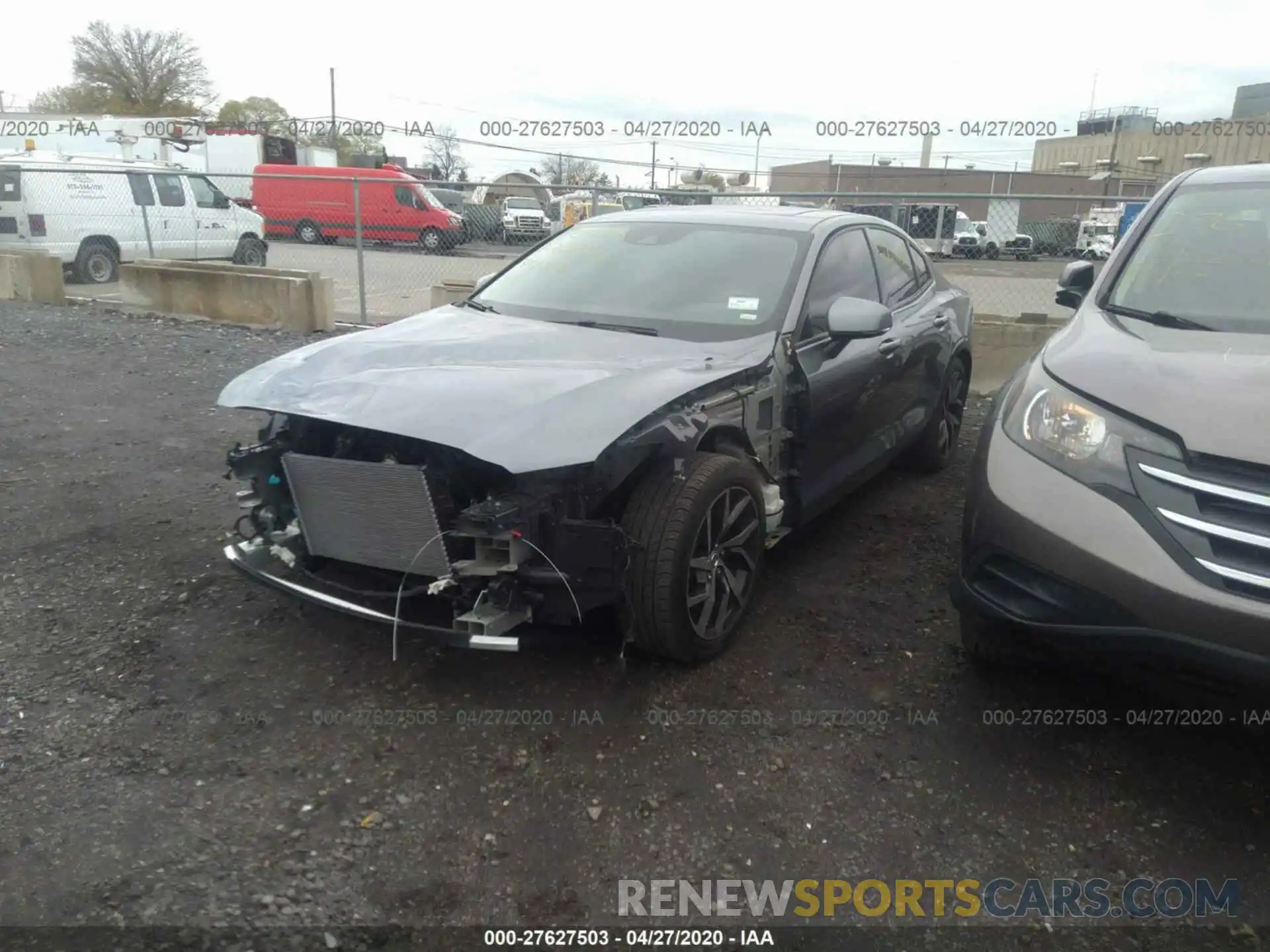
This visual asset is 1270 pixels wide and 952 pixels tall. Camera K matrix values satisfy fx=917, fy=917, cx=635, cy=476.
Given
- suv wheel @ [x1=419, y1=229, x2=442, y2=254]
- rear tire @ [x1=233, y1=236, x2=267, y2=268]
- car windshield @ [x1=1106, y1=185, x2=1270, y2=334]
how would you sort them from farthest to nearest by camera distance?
rear tire @ [x1=233, y1=236, x2=267, y2=268], suv wheel @ [x1=419, y1=229, x2=442, y2=254], car windshield @ [x1=1106, y1=185, x2=1270, y2=334]

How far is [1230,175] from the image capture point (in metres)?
3.64

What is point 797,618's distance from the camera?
12.0 feet

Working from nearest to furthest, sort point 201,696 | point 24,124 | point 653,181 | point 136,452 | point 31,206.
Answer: point 201,696 → point 136,452 → point 31,206 → point 24,124 → point 653,181

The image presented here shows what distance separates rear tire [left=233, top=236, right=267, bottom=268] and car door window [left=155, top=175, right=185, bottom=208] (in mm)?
1267

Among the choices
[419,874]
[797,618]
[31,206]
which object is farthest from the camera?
[31,206]

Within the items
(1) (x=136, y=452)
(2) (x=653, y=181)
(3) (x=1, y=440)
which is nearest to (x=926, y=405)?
(1) (x=136, y=452)

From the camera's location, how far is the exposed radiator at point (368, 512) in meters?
2.75

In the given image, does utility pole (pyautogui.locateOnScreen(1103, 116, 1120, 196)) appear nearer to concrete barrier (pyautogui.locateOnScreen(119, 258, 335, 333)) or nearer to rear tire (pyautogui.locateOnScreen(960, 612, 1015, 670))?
concrete barrier (pyautogui.locateOnScreen(119, 258, 335, 333))

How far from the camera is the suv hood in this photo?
7.59ft

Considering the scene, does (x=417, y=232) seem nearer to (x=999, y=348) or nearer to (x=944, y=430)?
(x=999, y=348)

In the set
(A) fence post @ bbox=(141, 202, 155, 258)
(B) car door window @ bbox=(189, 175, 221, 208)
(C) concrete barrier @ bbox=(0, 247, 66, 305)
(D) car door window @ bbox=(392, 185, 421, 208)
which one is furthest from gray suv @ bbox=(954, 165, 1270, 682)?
(D) car door window @ bbox=(392, 185, 421, 208)

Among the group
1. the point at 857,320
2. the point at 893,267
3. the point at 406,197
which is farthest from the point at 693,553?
the point at 406,197

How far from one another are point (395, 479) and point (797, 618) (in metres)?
1.74

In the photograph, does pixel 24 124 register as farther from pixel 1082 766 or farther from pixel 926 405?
pixel 1082 766
